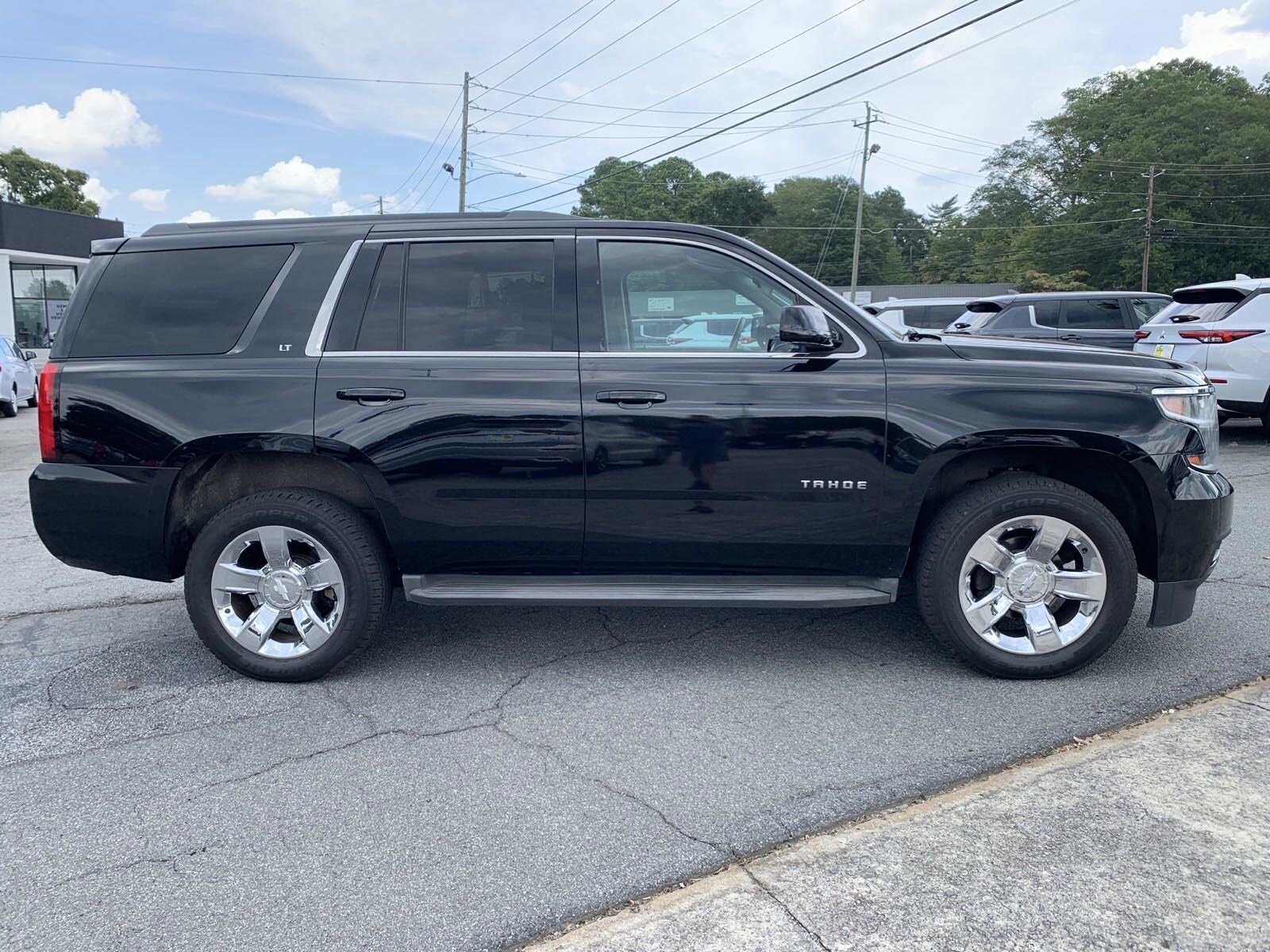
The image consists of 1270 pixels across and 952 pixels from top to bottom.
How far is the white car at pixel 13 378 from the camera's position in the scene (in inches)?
644

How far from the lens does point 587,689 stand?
3.99 meters

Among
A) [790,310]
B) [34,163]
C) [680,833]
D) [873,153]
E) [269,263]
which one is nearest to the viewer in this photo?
[680,833]

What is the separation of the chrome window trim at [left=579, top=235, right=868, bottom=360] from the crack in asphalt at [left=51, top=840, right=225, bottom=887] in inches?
89.3

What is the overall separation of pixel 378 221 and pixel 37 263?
3425cm

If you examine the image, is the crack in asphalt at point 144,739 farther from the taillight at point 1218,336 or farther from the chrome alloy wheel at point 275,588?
the taillight at point 1218,336

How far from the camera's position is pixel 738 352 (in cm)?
399

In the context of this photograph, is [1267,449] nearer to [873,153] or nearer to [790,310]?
Result: [790,310]

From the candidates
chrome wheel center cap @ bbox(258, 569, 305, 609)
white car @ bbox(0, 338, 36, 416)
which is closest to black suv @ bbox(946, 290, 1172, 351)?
chrome wheel center cap @ bbox(258, 569, 305, 609)

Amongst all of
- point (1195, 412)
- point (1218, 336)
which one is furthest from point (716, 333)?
Result: point (1218, 336)

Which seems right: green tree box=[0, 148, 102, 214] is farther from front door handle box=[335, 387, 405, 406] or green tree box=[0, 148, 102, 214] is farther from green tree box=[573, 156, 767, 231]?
front door handle box=[335, 387, 405, 406]

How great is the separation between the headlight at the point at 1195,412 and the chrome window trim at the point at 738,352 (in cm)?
124

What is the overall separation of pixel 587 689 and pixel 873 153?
49048 millimetres

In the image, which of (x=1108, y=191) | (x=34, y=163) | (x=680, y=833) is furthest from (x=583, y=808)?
(x=34, y=163)

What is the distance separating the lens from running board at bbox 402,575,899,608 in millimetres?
3902
